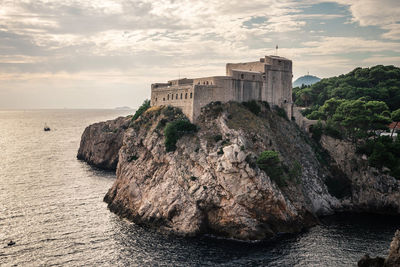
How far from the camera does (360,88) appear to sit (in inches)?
4670

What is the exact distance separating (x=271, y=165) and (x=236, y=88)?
20068 mm

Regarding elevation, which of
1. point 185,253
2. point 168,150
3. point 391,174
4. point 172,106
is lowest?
point 185,253

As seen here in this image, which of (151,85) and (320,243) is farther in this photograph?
(151,85)

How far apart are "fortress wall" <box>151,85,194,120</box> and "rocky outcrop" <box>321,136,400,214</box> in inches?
1404

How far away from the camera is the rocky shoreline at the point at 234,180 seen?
6312cm

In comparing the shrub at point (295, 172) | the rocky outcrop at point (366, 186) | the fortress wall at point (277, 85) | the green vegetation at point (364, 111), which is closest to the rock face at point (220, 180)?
the shrub at point (295, 172)

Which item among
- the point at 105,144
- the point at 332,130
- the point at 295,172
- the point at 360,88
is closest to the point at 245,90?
the point at 295,172

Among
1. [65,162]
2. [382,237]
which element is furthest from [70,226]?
[65,162]

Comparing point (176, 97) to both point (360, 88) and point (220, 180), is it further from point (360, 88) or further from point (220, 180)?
point (360, 88)

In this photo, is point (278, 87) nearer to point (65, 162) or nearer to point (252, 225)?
point (252, 225)

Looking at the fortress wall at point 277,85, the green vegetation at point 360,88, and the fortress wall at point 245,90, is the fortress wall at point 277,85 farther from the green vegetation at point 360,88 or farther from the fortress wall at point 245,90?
the green vegetation at point 360,88

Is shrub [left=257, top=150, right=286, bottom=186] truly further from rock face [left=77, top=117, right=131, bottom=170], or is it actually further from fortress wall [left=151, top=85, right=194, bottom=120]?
rock face [left=77, top=117, right=131, bottom=170]

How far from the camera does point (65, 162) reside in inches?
4884

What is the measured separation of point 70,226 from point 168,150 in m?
22.5
